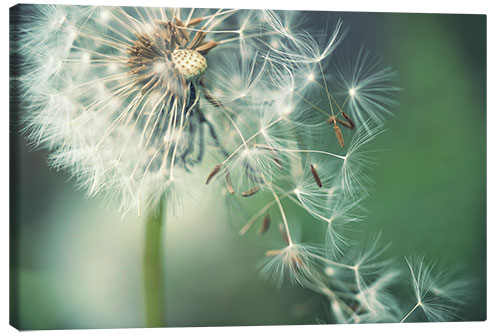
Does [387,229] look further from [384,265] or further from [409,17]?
[409,17]

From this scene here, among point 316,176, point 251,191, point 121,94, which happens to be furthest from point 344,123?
point 121,94

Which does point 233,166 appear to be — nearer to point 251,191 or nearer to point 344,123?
point 251,191

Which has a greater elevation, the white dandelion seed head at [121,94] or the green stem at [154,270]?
the white dandelion seed head at [121,94]

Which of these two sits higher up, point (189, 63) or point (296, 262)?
point (189, 63)

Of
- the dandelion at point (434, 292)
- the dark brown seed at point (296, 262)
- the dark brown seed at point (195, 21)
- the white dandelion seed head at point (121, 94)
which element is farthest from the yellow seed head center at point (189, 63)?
the dandelion at point (434, 292)

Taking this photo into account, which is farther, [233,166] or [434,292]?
[434,292]

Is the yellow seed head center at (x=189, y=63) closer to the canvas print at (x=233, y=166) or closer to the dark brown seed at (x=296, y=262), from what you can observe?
the canvas print at (x=233, y=166)

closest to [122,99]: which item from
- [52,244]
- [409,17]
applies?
[52,244]
